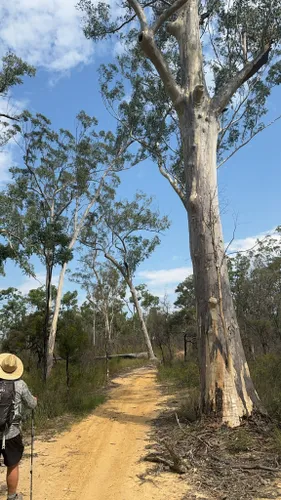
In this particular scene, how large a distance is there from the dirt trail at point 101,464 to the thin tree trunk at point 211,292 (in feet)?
4.29

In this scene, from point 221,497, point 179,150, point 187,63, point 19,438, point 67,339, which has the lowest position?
point 221,497

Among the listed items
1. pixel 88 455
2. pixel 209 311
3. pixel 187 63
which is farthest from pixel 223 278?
pixel 187 63

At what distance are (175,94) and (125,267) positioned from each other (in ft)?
59.0

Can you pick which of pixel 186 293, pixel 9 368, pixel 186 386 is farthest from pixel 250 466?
pixel 186 293

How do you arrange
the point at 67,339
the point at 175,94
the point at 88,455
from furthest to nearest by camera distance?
the point at 67,339
the point at 175,94
the point at 88,455

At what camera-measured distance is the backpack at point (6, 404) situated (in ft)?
11.4

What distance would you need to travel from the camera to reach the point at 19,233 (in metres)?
12.6

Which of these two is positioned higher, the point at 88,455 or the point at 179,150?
the point at 179,150

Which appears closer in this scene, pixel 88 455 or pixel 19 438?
pixel 19 438

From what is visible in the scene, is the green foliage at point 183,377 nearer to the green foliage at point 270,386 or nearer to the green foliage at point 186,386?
the green foliage at point 186,386

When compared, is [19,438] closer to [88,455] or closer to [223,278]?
[88,455]

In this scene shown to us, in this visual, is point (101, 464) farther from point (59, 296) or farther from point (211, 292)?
point (59, 296)

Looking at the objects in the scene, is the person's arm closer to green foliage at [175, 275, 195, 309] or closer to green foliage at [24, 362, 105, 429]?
green foliage at [24, 362, 105, 429]

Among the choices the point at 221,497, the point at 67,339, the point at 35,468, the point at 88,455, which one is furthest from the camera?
the point at 67,339
